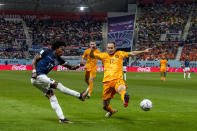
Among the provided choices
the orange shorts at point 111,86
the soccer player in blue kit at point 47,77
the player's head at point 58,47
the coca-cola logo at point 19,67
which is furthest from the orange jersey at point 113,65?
the coca-cola logo at point 19,67

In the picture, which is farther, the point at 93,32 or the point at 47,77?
the point at 93,32

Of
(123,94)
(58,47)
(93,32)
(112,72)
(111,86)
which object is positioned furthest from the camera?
(93,32)

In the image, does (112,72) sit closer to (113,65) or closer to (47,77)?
(113,65)

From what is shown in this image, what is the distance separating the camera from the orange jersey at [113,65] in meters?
9.23

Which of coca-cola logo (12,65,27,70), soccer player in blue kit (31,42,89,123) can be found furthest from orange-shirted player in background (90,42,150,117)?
coca-cola logo (12,65,27,70)

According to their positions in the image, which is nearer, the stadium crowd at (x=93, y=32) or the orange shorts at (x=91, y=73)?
the orange shorts at (x=91, y=73)

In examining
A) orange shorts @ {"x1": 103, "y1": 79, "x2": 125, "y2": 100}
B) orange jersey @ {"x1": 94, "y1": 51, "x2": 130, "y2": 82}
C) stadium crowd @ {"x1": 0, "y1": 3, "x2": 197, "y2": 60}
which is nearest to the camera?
orange shorts @ {"x1": 103, "y1": 79, "x2": 125, "y2": 100}

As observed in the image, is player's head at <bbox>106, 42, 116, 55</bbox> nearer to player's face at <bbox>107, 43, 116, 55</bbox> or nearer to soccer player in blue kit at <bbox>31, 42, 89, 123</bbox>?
player's face at <bbox>107, 43, 116, 55</bbox>

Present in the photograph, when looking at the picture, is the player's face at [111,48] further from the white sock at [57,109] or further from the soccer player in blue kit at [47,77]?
the white sock at [57,109]

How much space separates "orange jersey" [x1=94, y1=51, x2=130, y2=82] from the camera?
923cm

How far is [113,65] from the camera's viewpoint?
937cm

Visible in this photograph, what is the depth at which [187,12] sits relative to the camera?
6488 centimetres

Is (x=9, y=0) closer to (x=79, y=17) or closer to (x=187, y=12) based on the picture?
(x=79, y=17)

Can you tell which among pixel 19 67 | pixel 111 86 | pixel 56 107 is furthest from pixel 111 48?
pixel 19 67
